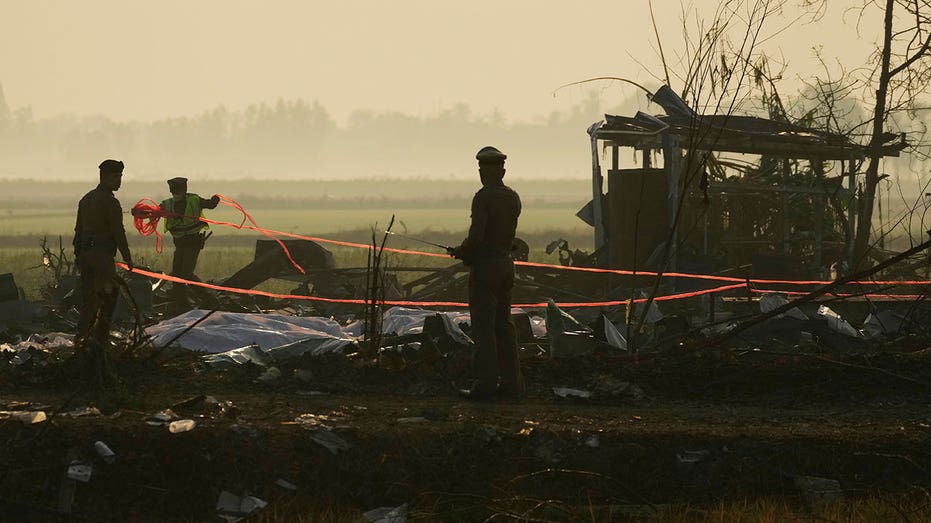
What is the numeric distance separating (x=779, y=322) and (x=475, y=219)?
488 centimetres

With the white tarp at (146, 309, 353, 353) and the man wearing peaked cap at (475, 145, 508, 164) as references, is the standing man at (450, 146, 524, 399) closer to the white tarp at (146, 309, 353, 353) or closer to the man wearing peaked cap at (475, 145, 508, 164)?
the man wearing peaked cap at (475, 145, 508, 164)

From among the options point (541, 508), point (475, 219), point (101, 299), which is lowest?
point (541, 508)

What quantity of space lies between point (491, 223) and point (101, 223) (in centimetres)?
352

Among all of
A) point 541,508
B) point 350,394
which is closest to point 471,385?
point 350,394

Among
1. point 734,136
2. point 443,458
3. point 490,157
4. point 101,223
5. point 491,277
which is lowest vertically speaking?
point 443,458

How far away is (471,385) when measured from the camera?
1021cm

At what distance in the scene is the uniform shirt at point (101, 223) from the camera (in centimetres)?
1056

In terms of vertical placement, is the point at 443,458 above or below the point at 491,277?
below

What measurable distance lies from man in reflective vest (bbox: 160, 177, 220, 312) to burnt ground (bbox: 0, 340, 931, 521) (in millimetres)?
6322

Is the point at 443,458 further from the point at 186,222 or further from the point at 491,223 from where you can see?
the point at 186,222

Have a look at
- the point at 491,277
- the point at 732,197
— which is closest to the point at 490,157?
the point at 491,277

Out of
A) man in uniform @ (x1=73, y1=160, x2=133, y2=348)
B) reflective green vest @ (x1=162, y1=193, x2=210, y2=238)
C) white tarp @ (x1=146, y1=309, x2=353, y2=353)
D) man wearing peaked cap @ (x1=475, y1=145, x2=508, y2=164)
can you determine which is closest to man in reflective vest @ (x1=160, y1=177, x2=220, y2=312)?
reflective green vest @ (x1=162, y1=193, x2=210, y2=238)

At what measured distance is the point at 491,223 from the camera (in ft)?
31.3

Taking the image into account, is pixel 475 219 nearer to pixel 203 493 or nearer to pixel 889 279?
pixel 203 493
